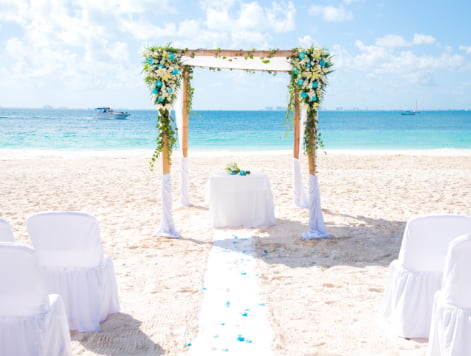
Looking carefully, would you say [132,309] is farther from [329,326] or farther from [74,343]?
[329,326]

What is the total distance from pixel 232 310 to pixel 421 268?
63.1 inches

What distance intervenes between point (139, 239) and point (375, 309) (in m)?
3.38

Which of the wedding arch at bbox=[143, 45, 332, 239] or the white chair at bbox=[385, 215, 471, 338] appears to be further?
the wedding arch at bbox=[143, 45, 332, 239]

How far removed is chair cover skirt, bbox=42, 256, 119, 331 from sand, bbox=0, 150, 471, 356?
129 mm

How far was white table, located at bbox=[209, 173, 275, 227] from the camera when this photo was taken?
21.7ft

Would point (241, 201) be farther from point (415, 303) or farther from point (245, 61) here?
point (415, 303)

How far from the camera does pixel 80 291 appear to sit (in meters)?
3.38

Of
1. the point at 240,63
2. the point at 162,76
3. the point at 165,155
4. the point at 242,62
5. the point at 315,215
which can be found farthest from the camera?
the point at 240,63

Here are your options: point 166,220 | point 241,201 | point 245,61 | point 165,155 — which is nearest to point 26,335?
point 166,220

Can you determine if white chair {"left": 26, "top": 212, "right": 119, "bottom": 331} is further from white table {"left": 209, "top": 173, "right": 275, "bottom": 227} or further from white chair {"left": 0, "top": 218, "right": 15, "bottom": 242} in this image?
white table {"left": 209, "top": 173, "right": 275, "bottom": 227}

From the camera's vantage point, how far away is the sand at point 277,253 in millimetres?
3264

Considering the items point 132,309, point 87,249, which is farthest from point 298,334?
point 87,249

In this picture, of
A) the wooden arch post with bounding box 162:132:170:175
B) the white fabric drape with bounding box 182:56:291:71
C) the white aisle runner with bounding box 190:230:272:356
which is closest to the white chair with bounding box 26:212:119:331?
the white aisle runner with bounding box 190:230:272:356

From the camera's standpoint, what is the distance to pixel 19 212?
7.19m
